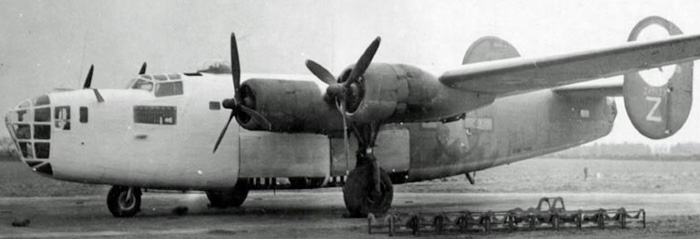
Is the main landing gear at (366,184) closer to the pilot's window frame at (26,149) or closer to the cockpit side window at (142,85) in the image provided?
the cockpit side window at (142,85)

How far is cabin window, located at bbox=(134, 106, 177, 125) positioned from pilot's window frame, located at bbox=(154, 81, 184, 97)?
10.7 inches

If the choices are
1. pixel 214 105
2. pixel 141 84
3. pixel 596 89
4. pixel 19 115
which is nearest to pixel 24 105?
pixel 19 115

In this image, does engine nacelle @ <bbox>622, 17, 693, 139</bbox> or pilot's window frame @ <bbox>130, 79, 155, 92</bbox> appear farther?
engine nacelle @ <bbox>622, 17, 693, 139</bbox>

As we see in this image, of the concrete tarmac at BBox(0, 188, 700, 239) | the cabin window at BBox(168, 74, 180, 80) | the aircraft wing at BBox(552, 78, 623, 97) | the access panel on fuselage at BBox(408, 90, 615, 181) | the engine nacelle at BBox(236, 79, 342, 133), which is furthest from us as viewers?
the aircraft wing at BBox(552, 78, 623, 97)

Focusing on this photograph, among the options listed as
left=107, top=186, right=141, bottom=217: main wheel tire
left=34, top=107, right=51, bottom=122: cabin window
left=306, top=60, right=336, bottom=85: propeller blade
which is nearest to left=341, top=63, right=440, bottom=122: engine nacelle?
left=306, top=60, right=336, bottom=85: propeller blade

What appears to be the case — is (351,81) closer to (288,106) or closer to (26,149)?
(288,106)

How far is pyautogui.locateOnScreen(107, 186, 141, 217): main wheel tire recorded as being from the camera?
13.9m

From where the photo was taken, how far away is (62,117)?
12.9 metres

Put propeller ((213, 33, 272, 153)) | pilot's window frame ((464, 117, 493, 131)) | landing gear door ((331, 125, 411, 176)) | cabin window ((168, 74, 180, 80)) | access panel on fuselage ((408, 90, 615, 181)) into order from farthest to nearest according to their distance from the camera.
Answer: pilot's window frame ((464, 117, 493, 131)) < access panel on fuselage ((408, 90, 615, 181)) < landing gear door ((331, 125, 411, 176)) < cabin window ((168, 74, 180, 80)) < propeller ((213, 33, 272, 153))

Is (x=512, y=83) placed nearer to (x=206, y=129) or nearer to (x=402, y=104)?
(x=402, y=104)

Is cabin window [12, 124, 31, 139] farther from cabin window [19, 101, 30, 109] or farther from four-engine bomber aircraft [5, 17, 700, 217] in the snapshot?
Result: cabin window [19, 101, 30, 109]

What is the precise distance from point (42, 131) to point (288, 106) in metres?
3.93

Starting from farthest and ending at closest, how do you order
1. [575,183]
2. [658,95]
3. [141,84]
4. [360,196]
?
[575,183] → [658,95] → [141,84] → [360,196]

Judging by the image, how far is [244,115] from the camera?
13531 millimetres
